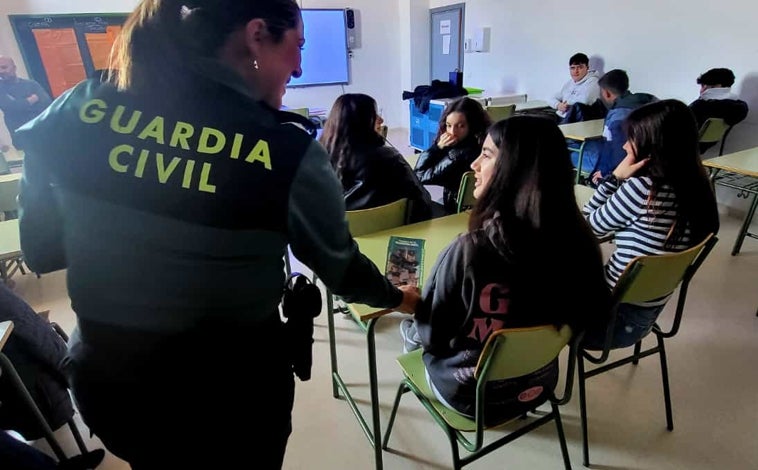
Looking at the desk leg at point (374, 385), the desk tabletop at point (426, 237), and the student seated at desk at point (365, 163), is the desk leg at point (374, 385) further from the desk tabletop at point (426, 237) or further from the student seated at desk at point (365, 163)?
the student seated at desk at point (365, 163)

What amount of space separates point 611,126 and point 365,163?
80.3 inches

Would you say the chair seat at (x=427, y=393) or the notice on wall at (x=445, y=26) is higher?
the notice on wall at (x=445, y=26)

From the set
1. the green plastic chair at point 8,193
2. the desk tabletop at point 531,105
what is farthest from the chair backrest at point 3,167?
the desk tabletop at point 531,105

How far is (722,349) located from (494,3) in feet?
15.6

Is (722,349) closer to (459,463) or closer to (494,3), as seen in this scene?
(459,463)

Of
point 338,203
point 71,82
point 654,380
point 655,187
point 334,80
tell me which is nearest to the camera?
point 338,203

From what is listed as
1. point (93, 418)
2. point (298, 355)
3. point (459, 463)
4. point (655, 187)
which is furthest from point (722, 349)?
point (93, 418)

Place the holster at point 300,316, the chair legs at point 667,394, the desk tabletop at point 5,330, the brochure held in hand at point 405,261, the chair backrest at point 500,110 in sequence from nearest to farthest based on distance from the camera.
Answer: the holster at point 300,316
the desk tabletop at point 5,330
the brochure held in hand at point 405,261
the chair legs at point 667,394
the chair backrest at point 500,110

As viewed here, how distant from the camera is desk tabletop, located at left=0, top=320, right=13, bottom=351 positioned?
1.17 m

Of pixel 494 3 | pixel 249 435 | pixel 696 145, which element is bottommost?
pixel 249 435

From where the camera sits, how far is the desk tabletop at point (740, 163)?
95.4 inches

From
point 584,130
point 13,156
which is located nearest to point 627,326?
point 584,130

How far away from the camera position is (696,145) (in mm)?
1455

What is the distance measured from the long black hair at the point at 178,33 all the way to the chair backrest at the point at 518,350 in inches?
29.6
